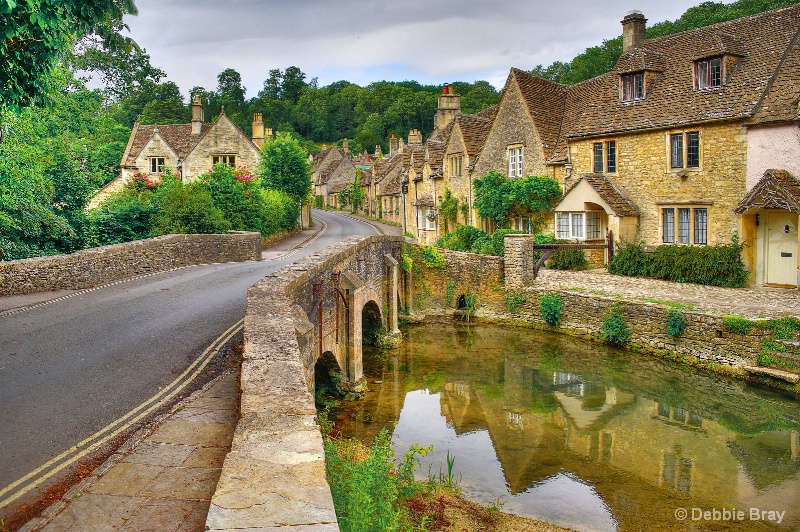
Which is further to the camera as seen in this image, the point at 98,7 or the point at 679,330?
the point at 679,330

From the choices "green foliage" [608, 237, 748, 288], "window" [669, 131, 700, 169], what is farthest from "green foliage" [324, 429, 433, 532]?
"window" [669, 131, 700, 169]

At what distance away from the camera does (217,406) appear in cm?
865

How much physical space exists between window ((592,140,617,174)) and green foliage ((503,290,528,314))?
753cm

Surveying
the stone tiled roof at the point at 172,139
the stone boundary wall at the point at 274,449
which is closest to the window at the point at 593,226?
the stone boundary wall at the point at 274,449

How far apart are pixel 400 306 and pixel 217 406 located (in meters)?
20.6

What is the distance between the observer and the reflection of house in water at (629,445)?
12.5 metres

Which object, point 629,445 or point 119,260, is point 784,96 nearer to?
point 629,445

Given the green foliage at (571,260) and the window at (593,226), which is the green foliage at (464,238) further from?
the window at (593,226)

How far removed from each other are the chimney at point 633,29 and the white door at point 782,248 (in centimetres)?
1232

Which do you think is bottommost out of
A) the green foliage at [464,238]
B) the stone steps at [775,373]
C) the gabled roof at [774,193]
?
the stone steps at [775,373]

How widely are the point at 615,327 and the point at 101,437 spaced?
17881 mm

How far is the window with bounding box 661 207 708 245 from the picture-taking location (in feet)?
84.8

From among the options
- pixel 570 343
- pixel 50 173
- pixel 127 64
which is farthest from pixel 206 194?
pixel 127 64

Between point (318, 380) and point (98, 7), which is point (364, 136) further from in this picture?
point (98, 7)
